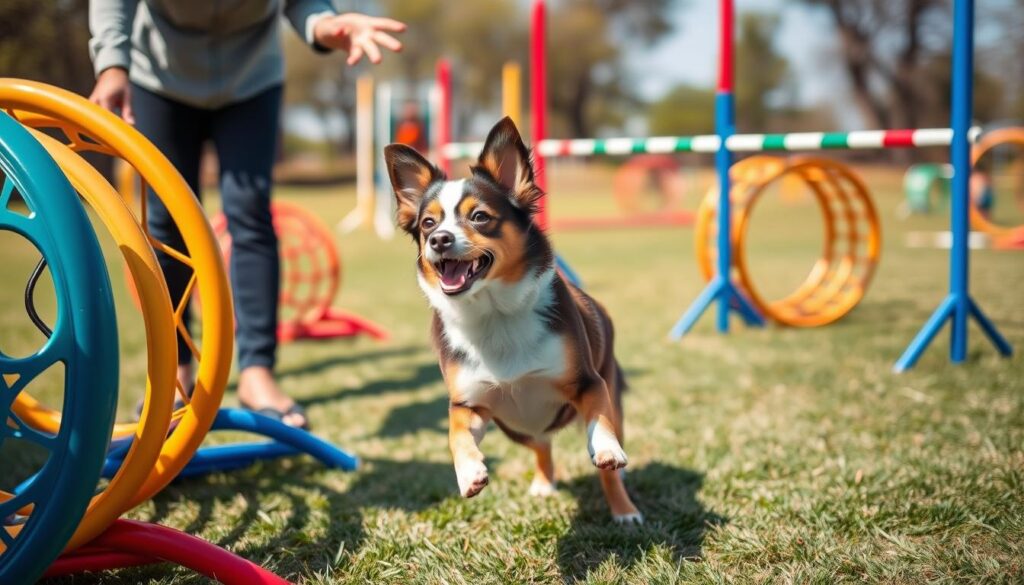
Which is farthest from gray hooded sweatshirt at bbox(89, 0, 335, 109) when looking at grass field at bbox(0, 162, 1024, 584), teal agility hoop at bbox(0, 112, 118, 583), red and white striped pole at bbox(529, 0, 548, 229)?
red and white striped pole at bbox(529, 0, 548, 229)

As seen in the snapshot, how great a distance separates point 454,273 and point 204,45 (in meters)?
1.67

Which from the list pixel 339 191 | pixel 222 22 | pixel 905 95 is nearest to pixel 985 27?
pixel 905 95

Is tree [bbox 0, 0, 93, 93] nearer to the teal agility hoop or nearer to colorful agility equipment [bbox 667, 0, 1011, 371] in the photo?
the teal agility hoop

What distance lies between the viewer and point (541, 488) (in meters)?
2.86

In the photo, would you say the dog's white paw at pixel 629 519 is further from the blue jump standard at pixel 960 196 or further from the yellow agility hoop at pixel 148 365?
the blue jump standard at pixel 960 196

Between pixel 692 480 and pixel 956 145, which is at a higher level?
pixel 956 145

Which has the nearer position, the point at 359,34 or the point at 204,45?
the point at 359,34

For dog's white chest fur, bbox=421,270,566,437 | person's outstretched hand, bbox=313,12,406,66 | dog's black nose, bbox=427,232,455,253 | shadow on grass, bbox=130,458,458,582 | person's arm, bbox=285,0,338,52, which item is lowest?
shadow on grass, bbox=130,458,458,582

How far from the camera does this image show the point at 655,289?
318 inches

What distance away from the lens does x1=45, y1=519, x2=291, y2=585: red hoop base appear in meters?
2.05

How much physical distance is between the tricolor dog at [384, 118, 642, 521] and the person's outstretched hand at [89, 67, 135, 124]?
1.04 m

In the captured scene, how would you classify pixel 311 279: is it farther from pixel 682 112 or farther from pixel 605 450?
pixel 682 112

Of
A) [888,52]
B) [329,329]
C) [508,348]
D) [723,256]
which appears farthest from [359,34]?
[888,52]

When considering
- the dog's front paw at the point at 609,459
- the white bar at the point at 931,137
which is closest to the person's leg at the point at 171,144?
the dog's front paw at the point at 609,459
